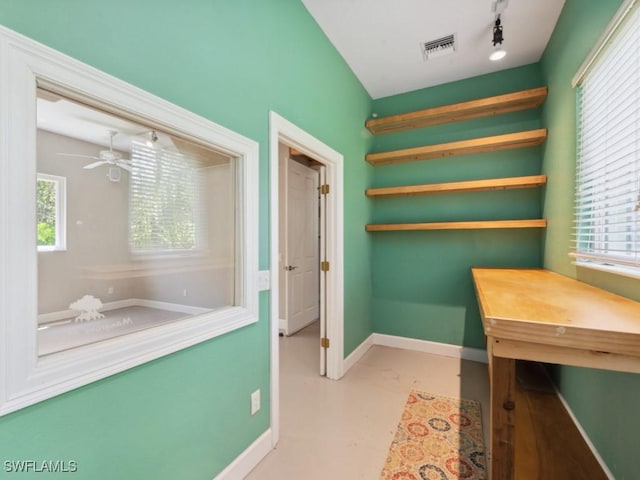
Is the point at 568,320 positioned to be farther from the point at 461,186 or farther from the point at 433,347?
the point at 433,347

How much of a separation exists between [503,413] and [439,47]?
280cm

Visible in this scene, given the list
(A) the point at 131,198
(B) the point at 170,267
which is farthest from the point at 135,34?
(B) the point at 170,267

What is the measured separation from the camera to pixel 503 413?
972 mm

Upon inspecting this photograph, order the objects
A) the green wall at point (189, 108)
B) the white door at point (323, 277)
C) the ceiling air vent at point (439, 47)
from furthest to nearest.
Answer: the white door at point (323, 277) → the ceiling air vent at point (439, 47) → the green wall at point (189, 108)

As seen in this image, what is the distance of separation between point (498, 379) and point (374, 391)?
1.71 metres

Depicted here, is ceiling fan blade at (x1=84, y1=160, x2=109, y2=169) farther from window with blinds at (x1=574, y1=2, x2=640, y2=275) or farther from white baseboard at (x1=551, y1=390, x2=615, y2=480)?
white baseboard at (x1=551, y1=390, x2=615, y2=480)

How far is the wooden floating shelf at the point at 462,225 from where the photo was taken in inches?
99.3

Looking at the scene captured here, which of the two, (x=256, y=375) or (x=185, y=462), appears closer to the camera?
(x=185, y=462)

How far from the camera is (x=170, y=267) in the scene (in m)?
1.41

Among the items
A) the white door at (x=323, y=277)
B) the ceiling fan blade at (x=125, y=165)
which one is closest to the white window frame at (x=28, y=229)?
the ceiling fan blade at (x=125, y=165)

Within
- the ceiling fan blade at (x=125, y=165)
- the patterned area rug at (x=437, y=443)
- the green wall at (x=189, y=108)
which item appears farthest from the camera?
the patterned area rug at (x=437, y=443)

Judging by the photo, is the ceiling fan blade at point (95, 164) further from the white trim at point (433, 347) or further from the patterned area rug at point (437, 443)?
the white trim at point (433, 347)

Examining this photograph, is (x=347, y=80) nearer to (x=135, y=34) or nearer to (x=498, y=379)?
(x=135, y=34)

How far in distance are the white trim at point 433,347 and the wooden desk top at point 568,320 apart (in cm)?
195
